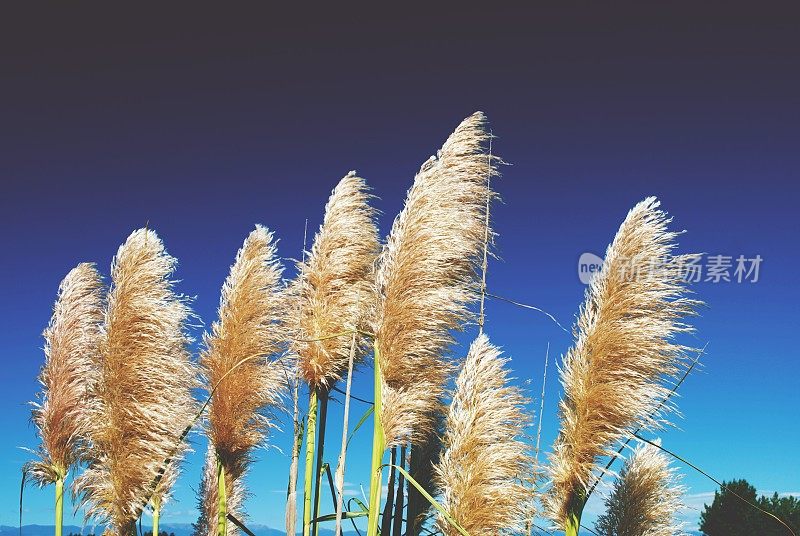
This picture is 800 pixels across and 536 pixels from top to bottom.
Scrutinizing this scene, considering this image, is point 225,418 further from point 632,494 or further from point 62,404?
point 632,494

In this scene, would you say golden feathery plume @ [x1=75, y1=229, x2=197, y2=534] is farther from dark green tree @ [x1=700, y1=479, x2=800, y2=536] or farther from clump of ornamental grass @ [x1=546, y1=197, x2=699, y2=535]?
dark green tree @ [x1=700, y1=479, x2=800, y2=536]

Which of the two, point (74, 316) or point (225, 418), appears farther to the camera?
point (74, 316)

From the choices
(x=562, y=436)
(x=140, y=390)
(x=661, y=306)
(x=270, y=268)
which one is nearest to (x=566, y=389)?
(x=562, y=436)

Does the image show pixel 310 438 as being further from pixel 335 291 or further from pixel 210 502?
pixel 210 502

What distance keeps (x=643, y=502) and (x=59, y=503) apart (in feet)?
15.1

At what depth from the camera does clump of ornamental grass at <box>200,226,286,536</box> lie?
457 centimetres

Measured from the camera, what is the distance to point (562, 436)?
14.1 feet

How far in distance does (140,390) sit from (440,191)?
1902 mm

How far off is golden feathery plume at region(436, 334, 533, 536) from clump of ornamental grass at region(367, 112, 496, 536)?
0.16 meters

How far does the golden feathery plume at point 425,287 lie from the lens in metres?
4.10

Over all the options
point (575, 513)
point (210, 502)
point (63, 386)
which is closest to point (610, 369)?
point (575, 513)

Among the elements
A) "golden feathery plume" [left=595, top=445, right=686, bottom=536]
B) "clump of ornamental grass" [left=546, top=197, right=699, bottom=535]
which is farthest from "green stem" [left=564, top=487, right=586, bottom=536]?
"golden feathery plume" [left=595, top=445, right=686, bottom=536]

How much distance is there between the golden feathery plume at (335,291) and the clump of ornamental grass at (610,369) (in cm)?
122

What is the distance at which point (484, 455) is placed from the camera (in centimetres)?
414
